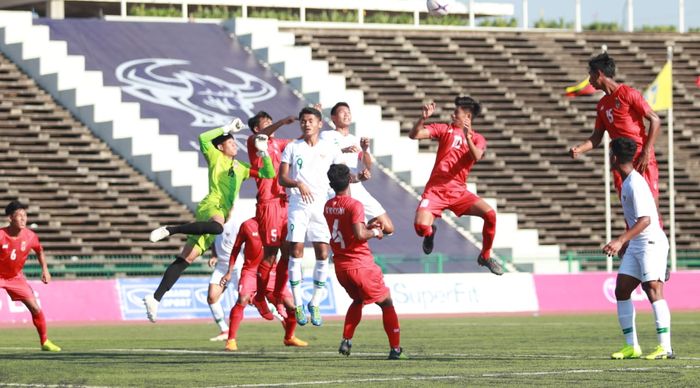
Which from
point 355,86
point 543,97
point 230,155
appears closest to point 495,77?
point 543,97

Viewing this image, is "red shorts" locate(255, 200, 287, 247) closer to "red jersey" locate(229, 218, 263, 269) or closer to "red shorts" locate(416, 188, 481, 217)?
"red jersey" locate(229, 218, 263, 269)

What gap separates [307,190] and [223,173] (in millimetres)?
1389

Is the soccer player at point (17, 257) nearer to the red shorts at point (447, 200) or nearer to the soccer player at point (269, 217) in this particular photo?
the soccer player at point (269, 217)

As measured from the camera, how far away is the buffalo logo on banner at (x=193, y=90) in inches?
1709

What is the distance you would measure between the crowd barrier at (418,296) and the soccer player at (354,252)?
1433 cm

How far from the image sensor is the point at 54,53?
4341cm

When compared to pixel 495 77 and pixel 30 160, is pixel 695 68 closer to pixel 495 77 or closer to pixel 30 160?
pixel 495 77

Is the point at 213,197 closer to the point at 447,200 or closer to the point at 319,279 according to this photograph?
the point at 319,279

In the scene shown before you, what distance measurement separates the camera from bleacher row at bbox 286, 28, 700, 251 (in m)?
43.9

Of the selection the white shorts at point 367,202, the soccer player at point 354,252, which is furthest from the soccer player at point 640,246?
the white shorts at point 367,202

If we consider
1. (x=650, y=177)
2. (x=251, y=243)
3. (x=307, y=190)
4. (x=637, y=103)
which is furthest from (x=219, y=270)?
(x=650, y=177)

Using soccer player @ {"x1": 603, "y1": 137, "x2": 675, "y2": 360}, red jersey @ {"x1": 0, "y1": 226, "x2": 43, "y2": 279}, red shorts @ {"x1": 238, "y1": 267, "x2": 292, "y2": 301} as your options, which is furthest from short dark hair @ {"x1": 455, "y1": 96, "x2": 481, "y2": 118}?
red jersey @ {"x1": 0, "y1": 226, "x2": 43, "y2": 279}

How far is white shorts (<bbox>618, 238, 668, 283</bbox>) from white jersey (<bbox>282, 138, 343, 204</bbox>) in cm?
460

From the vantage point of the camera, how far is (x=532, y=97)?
161ft
